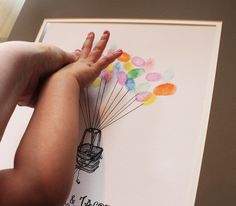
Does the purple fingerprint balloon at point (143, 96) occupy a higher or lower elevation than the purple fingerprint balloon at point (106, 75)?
lower

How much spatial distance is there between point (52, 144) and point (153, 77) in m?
0.27

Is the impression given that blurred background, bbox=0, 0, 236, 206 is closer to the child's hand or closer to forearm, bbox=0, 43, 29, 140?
the child's hand

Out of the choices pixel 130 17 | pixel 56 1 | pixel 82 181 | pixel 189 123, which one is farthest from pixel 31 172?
pixel 56 1

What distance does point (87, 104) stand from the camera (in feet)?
2.02

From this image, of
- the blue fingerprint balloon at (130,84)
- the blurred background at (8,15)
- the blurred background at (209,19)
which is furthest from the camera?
the blurred background at (8,15)

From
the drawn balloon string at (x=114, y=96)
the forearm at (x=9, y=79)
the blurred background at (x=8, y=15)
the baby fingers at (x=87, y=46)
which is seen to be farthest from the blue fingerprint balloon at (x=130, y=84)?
the blurred background at (x=8, y=15)

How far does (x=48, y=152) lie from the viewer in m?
0.42

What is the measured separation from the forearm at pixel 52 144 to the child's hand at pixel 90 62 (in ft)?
0.22

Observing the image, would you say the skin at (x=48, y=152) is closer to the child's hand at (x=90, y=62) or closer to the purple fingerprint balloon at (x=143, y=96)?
the child's hand at (x=90, y=62)

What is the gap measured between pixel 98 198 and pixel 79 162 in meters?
0.08

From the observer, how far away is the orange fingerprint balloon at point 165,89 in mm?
582

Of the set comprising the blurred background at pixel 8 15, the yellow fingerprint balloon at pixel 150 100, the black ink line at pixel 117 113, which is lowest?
the black ink line at pixel 117 113

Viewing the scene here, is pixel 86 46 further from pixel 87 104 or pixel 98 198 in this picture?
pixel 98 198

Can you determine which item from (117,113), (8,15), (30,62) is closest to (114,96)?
(117,113)
